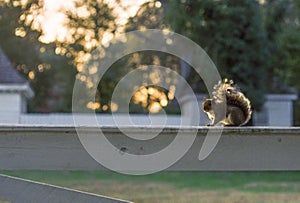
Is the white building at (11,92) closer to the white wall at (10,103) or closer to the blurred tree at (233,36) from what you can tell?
the white wall at (10,103)

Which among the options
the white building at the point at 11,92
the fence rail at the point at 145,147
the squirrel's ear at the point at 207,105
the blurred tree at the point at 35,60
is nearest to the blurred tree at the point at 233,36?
the white building at the point at 11,92

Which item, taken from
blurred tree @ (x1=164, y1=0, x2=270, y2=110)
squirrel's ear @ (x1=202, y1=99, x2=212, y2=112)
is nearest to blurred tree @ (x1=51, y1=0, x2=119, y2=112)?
blurred tree @ (x1=164, y1=0, x2=270, y2=110)

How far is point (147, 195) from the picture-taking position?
308 inches

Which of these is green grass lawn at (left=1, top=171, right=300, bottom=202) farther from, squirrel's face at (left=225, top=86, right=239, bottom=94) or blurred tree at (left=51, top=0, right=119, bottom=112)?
blurred tree at (left=51, top=0, right=119, bottom=112)

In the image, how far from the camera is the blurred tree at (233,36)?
18.6 m

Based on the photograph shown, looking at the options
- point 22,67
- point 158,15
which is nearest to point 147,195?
point 158,15

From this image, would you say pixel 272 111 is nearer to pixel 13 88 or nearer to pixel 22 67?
pixel 13 88

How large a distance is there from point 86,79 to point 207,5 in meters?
8.07

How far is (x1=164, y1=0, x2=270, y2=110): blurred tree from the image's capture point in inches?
731

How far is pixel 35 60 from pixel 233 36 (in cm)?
1440

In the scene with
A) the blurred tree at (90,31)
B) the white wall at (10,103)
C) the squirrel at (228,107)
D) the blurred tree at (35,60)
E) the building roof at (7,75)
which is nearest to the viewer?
the squirrel at (228,107)

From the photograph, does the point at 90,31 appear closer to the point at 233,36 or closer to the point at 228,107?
the point at 233,36

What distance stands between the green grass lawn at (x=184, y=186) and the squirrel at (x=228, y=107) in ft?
11.8

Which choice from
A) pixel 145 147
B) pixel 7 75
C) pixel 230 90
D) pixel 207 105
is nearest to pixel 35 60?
pixel 7 75
